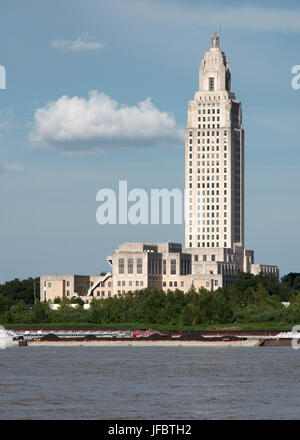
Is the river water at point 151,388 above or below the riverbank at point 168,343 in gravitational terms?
below

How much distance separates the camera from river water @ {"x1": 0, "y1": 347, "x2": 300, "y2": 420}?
73125 millimetres

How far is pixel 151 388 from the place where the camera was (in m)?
91.6

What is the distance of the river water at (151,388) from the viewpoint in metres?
73.1

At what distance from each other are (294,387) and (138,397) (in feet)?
50.0

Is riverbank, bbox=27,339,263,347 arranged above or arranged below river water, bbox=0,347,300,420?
above

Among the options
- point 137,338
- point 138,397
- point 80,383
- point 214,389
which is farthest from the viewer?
point 137,338

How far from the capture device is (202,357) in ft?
478

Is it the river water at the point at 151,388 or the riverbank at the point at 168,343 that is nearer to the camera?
the river water at the point at 151,388

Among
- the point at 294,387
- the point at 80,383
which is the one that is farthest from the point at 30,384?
the point at 294,387

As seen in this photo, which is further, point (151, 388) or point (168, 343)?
point (168, 343)

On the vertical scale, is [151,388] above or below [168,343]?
below

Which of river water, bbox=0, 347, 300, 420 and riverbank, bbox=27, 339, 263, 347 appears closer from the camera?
river water, bbox=0, 347, 300, 420
